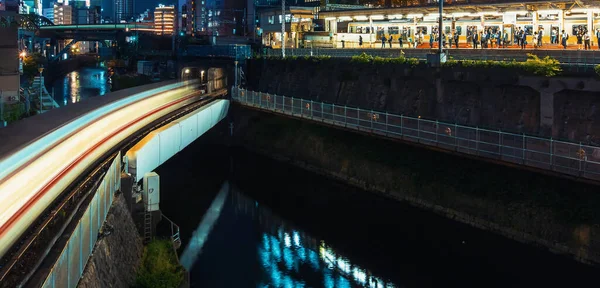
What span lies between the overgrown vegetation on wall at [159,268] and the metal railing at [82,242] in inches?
112

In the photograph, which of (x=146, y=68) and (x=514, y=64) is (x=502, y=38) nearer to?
(x=514, y=64)

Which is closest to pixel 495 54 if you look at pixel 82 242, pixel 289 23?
pixel 82 242

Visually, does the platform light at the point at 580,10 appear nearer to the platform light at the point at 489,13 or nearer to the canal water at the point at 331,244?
the platform light at the point at 489,13

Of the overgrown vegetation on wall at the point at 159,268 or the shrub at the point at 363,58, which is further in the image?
the shrub at the point at 363,58

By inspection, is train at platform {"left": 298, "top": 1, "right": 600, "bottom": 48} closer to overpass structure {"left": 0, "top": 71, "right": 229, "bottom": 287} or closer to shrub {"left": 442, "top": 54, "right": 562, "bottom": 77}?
shrub {"left": 442, "top": 54, "right": 562, "bottom": 77}

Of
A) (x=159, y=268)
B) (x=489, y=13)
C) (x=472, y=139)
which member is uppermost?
(x=489, y=13)

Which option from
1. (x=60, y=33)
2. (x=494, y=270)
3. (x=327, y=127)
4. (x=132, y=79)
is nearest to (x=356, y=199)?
(x=327, y=127)

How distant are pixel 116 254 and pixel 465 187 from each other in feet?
64.7

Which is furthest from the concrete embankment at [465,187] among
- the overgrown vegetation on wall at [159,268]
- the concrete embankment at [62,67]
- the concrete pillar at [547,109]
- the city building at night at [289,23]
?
the concrete embankment at [62,67]

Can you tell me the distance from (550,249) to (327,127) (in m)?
21.1

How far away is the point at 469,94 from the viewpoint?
38.1 meters

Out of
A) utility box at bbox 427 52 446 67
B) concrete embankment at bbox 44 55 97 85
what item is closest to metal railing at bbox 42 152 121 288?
utility box at bbox 427 52 446 67

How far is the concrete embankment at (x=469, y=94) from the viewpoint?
106ft

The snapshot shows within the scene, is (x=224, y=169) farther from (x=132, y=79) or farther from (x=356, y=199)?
(x=132, y=79)
